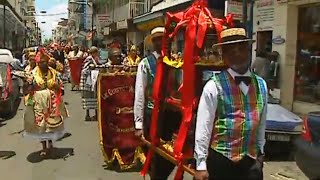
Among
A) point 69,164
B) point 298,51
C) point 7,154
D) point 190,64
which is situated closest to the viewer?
point 190,64

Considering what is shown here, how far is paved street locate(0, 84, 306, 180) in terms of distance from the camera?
25.3 feet

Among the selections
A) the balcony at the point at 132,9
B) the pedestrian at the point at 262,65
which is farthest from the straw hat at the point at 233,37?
the balcony at the point at 132,9

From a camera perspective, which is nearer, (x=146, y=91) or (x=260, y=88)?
(x=260, y=88)

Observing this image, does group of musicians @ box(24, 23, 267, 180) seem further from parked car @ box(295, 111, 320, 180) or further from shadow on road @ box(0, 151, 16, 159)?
shadow on road @ box(0, 151, 16, 159)

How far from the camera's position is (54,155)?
928 centimetres

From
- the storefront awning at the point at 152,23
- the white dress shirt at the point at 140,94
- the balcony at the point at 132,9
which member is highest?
the balcony at the point at 132,9

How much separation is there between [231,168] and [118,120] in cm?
439

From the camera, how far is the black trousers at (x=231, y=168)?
390 centimetres

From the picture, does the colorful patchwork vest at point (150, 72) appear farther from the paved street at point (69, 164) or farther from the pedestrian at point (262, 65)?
the pedestrian at point (262, 65)

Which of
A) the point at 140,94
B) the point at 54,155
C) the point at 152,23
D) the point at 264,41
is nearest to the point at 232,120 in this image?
the point at 140,94

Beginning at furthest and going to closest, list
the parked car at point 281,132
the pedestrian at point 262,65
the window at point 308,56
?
the window at point 308,56, the pedestrian at point 262,65, the parked car at point 281,132

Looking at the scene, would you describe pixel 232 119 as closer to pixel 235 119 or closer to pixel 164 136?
pixel 235 119

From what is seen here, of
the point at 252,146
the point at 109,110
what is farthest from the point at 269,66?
the point at 252,146

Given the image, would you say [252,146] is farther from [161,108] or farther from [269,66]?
[269,66]
